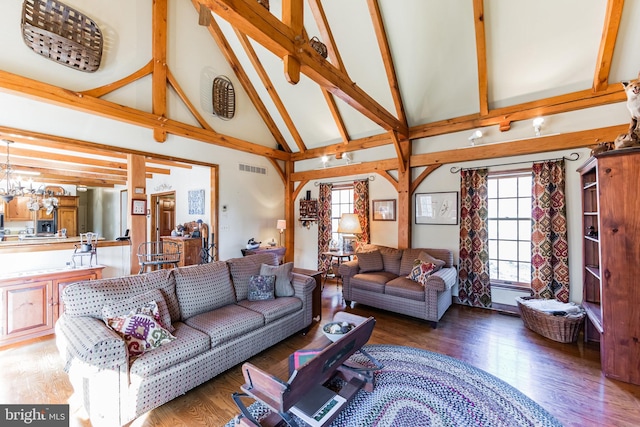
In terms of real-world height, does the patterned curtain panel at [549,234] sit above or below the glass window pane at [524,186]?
below

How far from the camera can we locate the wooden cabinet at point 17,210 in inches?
273

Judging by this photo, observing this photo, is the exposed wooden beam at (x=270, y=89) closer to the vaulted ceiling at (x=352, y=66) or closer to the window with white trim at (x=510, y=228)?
the vaulted ceiling at (x=352, y=66)

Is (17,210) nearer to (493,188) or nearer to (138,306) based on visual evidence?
(138,306)

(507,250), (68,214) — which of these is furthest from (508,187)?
(68,214)

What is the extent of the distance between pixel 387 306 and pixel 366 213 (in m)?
2.08

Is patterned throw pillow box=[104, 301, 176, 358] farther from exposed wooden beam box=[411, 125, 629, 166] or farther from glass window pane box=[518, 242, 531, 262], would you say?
glass window pane box=[518, 242, 531, 262]

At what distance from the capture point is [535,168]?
3.79 meters

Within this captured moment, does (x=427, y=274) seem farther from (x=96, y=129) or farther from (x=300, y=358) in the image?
(x=96, y=129)

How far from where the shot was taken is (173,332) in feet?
7.42

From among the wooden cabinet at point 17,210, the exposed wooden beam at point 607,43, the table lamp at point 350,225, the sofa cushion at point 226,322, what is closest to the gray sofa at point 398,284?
the table lamp at point 350,225

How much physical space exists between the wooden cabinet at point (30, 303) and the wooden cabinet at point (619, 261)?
5764mm

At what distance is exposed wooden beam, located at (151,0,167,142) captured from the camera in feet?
13.5

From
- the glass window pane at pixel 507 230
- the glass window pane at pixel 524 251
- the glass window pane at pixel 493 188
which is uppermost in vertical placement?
the glass window pane at pixel 493 188

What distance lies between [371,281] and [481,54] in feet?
11.2
